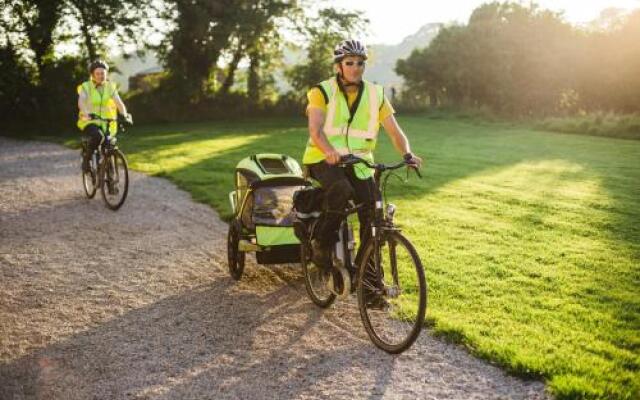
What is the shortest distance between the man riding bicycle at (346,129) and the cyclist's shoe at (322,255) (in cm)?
17

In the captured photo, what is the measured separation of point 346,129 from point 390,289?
4.59 ft

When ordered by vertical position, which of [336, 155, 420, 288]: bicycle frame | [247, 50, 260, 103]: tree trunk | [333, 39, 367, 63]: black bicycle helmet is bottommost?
[336, 155, 420, 288]: bicycle frame

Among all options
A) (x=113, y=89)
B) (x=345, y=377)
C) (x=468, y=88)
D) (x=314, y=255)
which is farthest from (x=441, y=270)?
(x=468, y=88)

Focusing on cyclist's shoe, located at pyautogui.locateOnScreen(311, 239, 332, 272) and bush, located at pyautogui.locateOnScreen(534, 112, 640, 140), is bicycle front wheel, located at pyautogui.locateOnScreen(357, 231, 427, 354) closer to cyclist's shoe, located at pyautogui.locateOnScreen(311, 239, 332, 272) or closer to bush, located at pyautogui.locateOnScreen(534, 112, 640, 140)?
cyclist's shoe, located at pyautogui.locateOnScreen(311, 239, 332, 272)

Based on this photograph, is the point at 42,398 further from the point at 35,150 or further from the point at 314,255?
the point at 35,150

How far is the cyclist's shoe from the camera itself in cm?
520

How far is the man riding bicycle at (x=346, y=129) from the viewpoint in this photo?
15.8 feet

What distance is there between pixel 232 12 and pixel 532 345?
29.8 m

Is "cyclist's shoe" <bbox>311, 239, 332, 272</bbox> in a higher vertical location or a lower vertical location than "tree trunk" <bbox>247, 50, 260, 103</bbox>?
lower

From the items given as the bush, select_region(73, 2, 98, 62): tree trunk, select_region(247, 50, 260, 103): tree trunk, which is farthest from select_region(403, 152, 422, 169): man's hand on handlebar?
select_region(247, 50, 260, 103): tree trunk

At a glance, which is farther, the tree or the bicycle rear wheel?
the tree

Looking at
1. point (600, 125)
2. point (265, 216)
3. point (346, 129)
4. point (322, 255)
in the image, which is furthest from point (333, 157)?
point (600, 125)

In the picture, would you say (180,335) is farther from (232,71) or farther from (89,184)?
(232,71)

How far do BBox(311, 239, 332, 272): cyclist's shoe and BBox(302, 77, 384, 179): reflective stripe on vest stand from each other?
2.49ft
